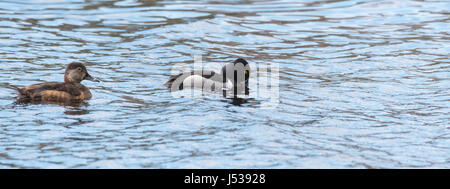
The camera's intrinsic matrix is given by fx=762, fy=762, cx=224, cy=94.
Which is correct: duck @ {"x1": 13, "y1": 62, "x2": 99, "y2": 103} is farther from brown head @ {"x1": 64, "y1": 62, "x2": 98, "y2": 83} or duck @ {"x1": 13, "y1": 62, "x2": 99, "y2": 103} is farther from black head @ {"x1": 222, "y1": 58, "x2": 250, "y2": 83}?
black head @ {"x1": 222, "y1": 58, "x2": 250, "y2": 83}

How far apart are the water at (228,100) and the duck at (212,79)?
39cm

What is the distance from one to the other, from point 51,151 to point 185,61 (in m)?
7.27

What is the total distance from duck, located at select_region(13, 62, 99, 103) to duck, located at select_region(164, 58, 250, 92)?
5.69ft

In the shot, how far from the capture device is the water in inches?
377

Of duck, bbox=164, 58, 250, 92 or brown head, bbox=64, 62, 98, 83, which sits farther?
duck, bbox=164, 58, 250, 92

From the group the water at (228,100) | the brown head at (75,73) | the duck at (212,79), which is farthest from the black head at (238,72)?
the brown head at (75,73)

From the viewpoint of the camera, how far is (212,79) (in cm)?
1391

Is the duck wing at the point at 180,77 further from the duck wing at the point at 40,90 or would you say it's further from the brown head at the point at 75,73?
the duck wing at the point at 40,90

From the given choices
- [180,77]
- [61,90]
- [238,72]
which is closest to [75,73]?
[61,90]

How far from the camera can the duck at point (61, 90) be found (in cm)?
1180

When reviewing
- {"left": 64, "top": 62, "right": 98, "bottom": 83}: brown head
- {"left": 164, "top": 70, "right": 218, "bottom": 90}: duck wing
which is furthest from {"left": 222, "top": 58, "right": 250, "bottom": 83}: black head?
{"left": 64, "top": 62, "right": 98, "bottom": 83}: brown head

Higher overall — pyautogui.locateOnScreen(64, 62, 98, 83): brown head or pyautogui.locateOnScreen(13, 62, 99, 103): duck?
pyautogui.locateOnScreen(64, 62, 98, 83): brown head

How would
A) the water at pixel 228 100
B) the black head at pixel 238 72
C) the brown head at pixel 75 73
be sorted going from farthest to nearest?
the black head at pixel 238 72, the brown head at pixel 75 73, the water at pixel 228 100

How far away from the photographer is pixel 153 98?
1270 cm
